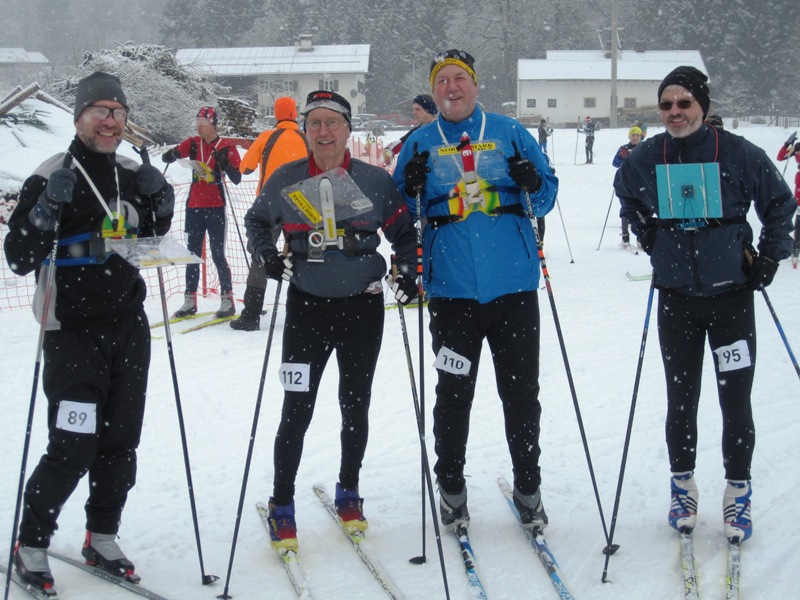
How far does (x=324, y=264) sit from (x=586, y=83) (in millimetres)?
56544

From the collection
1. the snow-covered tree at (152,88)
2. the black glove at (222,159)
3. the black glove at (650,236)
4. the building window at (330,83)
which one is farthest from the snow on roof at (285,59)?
the black glove at (650,236)

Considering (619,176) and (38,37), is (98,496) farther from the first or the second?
(38,37)

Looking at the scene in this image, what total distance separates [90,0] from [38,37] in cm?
741

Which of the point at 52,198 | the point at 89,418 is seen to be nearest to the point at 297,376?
the point at 89,418

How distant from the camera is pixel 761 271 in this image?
3271 mm

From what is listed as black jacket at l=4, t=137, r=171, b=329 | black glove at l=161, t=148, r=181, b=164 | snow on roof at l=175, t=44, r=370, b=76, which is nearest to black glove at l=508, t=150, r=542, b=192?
black jacket at l=4, t=137, r=171, b=329

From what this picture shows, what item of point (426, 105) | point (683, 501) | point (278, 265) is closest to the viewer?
point (278, 265)

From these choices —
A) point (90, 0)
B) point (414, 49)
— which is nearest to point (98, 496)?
point (414, 49)

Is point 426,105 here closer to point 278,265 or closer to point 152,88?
point 278,265

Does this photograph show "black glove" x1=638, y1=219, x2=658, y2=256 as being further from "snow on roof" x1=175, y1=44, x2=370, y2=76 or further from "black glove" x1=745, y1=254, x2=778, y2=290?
"snow on roof" x1=175, y1=44, x2=370, y2=76

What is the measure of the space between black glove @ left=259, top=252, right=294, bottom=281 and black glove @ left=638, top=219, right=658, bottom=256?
1.62 meters

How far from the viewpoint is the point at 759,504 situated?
3807 mm

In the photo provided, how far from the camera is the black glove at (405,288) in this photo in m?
3.35

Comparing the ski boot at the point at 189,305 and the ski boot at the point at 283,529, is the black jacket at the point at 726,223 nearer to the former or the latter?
the ski boot at the point at 283,529
